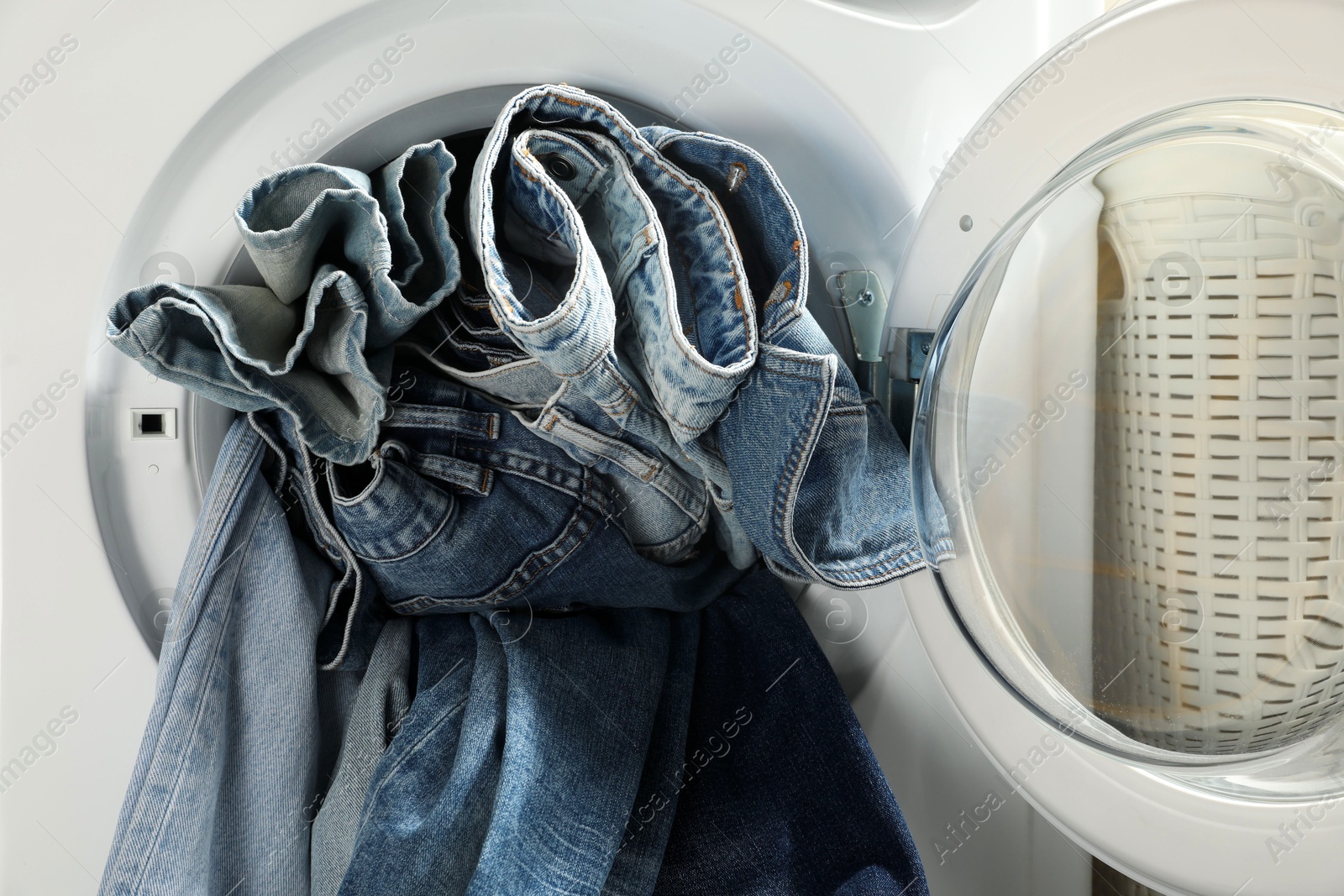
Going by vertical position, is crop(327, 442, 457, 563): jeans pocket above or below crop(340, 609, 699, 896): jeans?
above

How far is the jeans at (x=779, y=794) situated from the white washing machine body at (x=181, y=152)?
0.22 metres

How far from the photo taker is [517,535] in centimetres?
48

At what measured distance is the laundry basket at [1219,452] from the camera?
0.37m

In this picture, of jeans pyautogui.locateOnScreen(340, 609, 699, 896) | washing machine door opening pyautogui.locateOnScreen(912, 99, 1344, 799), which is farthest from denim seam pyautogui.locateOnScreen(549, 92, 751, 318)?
jeans pyautogui.locateOnScreen(340, 609, 699, 896)

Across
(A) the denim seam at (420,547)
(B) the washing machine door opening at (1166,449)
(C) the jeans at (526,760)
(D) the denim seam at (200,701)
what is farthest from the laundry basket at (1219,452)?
(D) the denim seam at (200,701)

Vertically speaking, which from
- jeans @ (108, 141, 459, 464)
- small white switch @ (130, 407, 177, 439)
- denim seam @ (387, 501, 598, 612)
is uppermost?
jeans @ (108, 141, 459, 464)

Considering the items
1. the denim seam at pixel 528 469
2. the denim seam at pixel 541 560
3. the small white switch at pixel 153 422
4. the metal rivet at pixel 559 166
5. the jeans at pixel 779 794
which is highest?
the metal rivet at pixel 559 166

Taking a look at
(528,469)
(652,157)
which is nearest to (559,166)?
(652,157)

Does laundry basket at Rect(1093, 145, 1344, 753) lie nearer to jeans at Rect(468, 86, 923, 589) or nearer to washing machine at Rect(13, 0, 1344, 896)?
washing machine at Rect(13, 0, 1344, 896)

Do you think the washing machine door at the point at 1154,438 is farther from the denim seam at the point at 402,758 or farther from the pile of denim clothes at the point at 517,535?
the denim seam at the point at 402,758

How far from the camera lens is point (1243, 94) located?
36cm

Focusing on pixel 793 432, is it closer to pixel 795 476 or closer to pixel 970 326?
pixel 795 476

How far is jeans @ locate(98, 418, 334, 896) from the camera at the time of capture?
1.38 ft

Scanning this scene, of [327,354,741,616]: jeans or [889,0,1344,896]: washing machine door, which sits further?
[327,354,741,616]: jeans
